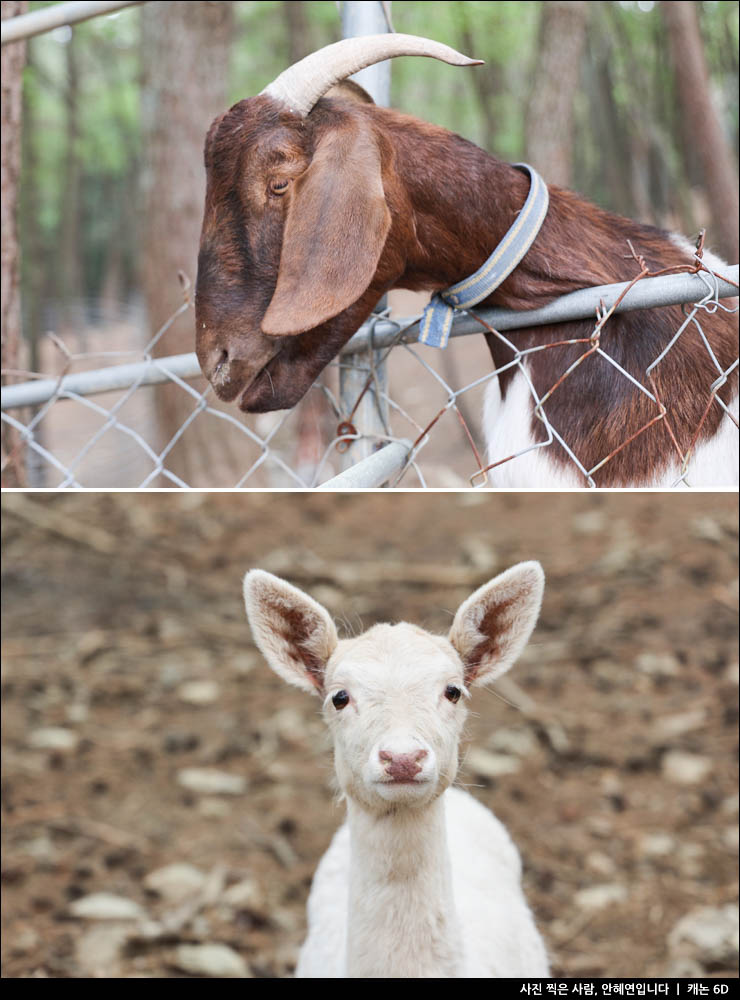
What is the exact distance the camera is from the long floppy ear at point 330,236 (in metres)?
1.93

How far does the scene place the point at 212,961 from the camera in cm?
300

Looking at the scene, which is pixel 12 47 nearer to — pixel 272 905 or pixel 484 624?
pixel 484 624

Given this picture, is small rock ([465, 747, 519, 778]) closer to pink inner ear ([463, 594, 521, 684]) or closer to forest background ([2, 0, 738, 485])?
pink inner ear ([463, 594, 521, 684])

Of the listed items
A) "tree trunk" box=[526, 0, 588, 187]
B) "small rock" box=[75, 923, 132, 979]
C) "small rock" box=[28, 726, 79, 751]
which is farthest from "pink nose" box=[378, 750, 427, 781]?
"tree trunk" box=[526, 0, 588, 187]

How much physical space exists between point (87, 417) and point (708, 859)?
10729 millimetres

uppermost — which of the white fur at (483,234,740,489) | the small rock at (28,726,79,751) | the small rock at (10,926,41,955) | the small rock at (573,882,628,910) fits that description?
the white fur at (483,234,740,489)

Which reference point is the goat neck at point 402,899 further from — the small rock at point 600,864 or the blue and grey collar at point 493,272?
the small rock at point 600,864

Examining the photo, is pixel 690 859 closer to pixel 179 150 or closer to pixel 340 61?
pixel 340 61

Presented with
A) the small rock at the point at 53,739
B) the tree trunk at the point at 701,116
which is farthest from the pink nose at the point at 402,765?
the tree trunk at the point at 701,116

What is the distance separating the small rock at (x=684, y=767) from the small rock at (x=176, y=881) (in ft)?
5.48

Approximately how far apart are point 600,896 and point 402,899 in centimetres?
143

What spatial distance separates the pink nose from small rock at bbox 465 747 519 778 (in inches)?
79.1

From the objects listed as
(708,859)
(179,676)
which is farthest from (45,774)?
(708,859)

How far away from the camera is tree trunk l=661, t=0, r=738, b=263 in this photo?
15.2ft
